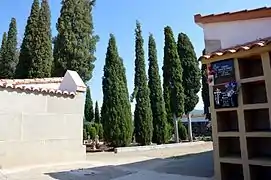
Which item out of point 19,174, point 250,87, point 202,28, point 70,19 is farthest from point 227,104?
point 70,19

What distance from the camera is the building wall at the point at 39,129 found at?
31.1 ft

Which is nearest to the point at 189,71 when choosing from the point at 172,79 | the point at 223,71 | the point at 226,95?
the point at 172,79

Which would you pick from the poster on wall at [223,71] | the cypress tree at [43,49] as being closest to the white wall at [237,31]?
the poster on wall at [223,71]

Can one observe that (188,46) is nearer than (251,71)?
No

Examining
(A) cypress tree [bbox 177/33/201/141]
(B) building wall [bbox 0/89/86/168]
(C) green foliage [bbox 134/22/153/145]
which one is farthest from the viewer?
(A) cypress tree [bbox 177/33/201/141]

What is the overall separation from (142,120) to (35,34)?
9490 mm

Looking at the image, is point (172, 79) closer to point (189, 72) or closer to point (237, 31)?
point (189, 72)

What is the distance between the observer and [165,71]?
22719 mm

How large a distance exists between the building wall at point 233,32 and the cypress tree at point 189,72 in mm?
15863

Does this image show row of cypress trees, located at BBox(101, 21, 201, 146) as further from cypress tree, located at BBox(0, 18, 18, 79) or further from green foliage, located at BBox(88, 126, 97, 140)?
cypress tree, located at BBox(0, 18, 18, 79)

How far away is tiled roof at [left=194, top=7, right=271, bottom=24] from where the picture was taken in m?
6.78

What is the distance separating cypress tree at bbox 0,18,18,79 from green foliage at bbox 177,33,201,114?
14445 mm

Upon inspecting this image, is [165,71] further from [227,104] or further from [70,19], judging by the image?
[227,104]

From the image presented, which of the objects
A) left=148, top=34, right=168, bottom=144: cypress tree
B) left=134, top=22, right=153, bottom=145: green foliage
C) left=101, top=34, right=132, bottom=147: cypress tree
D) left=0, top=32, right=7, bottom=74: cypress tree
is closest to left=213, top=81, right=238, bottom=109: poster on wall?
left=101, top=34, right=132, bottom=147: cypress tree
